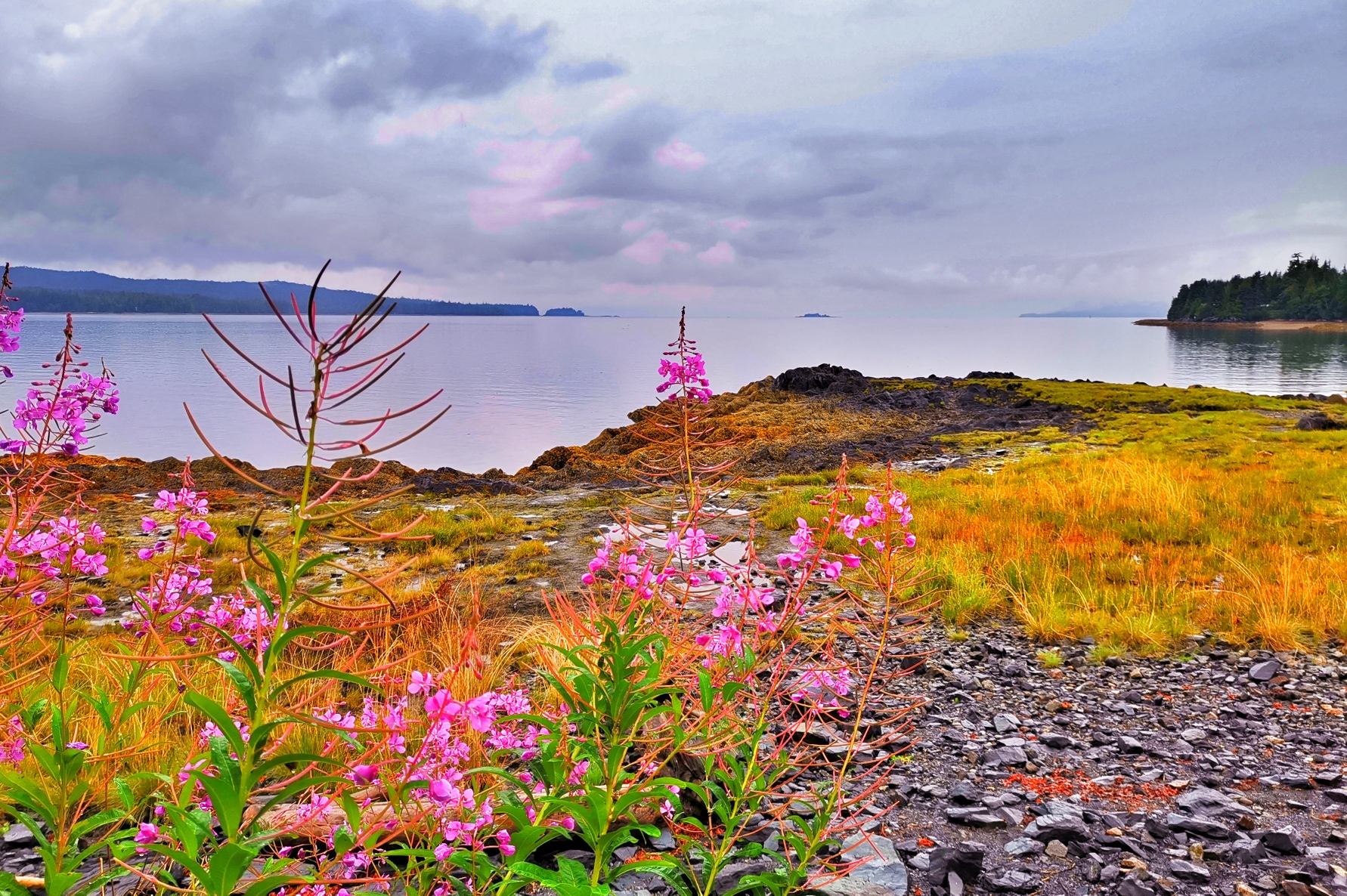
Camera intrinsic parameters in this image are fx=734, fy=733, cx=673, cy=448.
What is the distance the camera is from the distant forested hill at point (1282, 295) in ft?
493

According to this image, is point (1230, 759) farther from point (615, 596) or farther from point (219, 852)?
point (219, 852)

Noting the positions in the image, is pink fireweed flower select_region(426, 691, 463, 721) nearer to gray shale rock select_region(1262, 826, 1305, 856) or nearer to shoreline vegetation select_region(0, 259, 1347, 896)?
shoreline vegetation select_region(0, 259, 1347, 896)

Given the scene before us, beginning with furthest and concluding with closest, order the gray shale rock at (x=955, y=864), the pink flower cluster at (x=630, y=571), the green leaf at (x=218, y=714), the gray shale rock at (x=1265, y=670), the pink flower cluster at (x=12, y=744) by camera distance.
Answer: the gray shale rock at (x=1265, y=670), the gray shale rock at (x=955, y=864), the pink flower cluster at (x=630, y=571), the pink flower cluster at (x=12, y=744), the green leaf at (x=218, y=714)

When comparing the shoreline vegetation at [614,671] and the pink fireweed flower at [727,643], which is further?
the pink fireweed flower at [727,643]

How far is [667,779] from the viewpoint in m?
2.60

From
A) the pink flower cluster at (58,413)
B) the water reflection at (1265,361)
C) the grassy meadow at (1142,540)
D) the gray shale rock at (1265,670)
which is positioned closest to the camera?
the pink flower cluster at (58,413)

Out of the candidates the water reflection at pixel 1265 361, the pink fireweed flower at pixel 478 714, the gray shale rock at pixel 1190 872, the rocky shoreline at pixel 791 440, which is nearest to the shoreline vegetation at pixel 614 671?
the pink fireweed flower at pixel 478 714

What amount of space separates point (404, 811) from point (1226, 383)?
222 feet

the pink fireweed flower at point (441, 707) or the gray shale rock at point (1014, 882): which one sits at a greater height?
the pink fireweed flower at point (441, 707)

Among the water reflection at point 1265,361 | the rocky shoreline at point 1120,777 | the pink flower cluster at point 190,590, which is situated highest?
the water reflection at point 1265,361

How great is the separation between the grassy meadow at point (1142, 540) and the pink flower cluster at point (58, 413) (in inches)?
295

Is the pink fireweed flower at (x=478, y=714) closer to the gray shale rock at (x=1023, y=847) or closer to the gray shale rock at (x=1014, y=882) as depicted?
the gray shale rock at (x=1014, y=882)

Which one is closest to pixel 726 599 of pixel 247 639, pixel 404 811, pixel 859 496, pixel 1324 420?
pixel 404 811

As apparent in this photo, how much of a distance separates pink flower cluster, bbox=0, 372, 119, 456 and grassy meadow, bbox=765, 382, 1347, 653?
7.49 m
